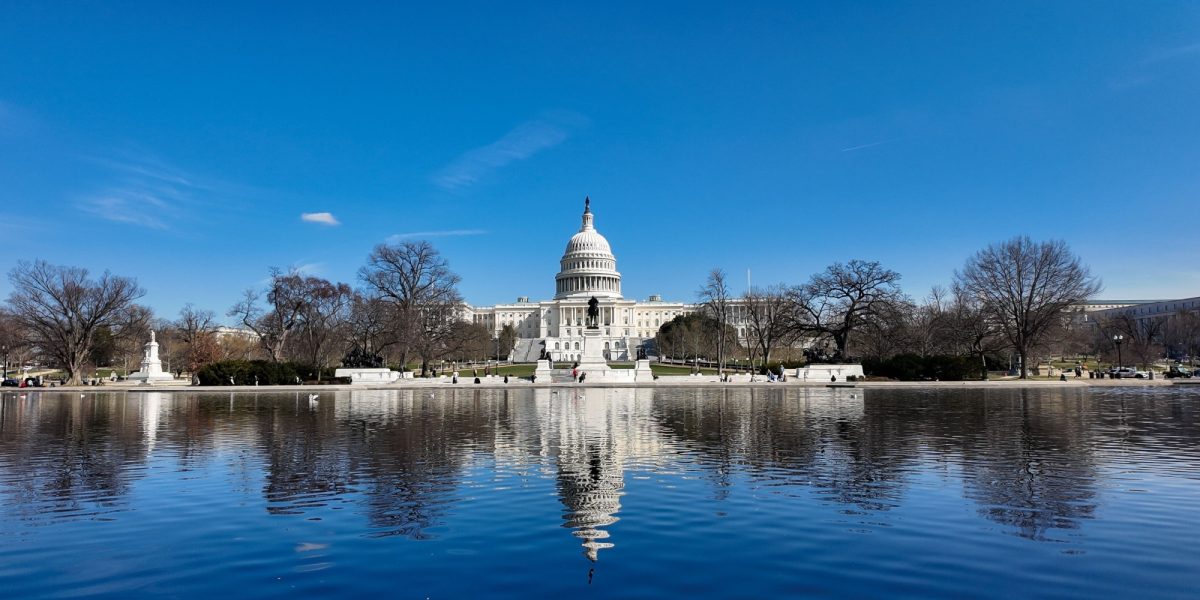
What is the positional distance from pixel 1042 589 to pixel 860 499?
12.9ft

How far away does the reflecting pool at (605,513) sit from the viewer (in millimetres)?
7406

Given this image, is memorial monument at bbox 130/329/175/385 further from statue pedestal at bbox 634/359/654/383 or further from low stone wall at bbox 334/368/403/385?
statue pedestal at bbox 634/359/654/383

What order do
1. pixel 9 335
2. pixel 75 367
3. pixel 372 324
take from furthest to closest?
pixel 9 335
pixel 372 324
pixel 75 367

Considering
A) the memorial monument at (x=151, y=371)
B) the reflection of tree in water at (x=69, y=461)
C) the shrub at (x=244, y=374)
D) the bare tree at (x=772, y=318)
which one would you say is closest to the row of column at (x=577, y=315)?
the bare tree at (x=772, y=318)

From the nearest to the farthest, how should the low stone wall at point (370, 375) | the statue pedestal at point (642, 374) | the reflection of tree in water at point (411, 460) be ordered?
the reflection of tree in water at point (411, 460), the statue pedestal at point (642, 374), the low stone wall at point (370, 375)

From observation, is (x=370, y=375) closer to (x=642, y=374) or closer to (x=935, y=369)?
(x=642, y=374)

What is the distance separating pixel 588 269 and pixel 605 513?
144m

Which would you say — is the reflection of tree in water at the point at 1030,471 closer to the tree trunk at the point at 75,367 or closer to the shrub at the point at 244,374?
the shrub at the point at 244,374

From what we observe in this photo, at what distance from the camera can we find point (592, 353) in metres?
58.3

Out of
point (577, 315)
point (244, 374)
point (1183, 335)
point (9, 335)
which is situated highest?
point (577, 315)

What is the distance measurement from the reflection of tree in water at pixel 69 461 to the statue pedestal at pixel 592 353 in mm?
33046

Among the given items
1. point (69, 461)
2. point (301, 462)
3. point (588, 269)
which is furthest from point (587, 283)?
point (301, 462)

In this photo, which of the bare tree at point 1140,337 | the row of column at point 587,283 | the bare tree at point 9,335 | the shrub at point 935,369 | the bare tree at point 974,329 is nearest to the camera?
the shrub at point 935,369

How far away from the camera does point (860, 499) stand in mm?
10969
